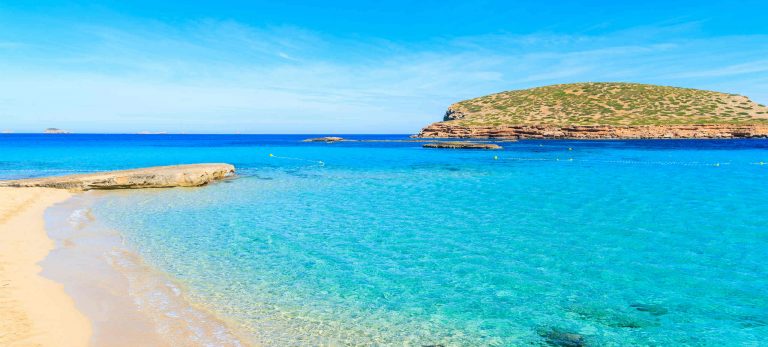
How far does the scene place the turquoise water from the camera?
7027 mm

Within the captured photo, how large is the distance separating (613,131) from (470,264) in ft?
315

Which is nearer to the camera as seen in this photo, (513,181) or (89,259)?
(89,259)

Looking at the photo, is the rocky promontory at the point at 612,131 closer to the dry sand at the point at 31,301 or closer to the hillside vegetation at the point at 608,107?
the hillside vegetation at the point at 608,107

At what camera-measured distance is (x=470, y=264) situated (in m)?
10.3

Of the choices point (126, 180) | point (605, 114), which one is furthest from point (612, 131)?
point (126, 180)

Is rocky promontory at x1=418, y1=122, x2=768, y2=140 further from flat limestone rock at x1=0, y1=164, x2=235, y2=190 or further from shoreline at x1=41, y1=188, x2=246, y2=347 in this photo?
shoreline at x1=41, y1=188, x2=246, y2=347

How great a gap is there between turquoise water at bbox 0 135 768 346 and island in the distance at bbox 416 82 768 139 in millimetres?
80043

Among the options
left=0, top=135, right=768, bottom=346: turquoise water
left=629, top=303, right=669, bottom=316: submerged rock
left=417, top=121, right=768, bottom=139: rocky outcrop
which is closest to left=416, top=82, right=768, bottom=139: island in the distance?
left=417, top=121, right=768, bottom=139: rocky outcrop

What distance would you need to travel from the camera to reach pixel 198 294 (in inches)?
336

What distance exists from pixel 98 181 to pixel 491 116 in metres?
106

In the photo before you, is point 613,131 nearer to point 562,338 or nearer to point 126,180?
point 126,180

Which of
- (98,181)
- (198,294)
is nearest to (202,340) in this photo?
(198,294)

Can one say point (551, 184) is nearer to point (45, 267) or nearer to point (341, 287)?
point (341, 287)

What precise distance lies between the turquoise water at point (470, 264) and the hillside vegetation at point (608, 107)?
3568 inches
